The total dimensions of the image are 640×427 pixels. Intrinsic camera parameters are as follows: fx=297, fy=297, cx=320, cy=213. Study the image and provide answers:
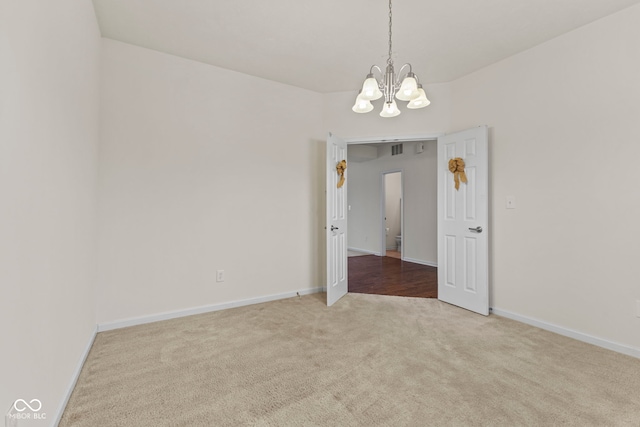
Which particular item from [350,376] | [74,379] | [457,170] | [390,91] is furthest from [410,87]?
[74,379]

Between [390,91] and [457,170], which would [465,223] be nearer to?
[457,170]

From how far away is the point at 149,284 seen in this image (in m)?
3.06

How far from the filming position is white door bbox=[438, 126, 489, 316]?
3.33 metres

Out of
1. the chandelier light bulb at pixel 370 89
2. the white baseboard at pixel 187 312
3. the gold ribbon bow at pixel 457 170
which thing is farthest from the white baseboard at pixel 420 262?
the chandelier light bulb at pixel 370 89

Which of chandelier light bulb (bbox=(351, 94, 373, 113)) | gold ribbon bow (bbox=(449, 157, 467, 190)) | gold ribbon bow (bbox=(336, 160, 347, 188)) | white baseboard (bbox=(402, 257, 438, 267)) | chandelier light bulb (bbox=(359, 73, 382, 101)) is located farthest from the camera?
white baseboard (bbox=(402, 257, 438, 267))

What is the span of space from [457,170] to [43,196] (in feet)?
12.1

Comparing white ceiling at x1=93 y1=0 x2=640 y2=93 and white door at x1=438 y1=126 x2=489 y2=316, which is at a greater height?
white ceiling at x1=93 y1=0 x2=640 y2=93

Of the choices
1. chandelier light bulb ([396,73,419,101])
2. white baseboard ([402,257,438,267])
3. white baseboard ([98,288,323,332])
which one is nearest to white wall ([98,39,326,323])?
white baseboard ([98,288,323,332])

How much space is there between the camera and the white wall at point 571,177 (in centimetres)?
243

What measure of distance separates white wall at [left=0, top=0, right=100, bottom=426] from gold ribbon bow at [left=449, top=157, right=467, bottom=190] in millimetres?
3613

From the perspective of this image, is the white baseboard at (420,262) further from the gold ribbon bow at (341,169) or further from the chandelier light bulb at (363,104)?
the chandelier light bulb at (363,104)

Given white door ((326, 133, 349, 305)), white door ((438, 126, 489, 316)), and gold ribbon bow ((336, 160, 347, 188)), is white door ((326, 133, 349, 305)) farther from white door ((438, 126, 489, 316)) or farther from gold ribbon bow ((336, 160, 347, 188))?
white door ((438, 126, 489, 316))

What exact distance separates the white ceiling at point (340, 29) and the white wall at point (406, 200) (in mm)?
3035

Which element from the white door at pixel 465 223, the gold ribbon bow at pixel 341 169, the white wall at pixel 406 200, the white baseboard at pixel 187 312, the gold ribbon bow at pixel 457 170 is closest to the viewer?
the white baseboard at pixel 187 312
